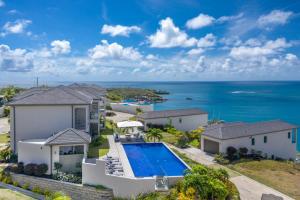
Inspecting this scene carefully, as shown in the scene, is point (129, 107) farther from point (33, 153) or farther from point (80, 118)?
point (33, 153)

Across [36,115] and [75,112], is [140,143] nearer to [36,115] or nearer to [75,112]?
[75,112]

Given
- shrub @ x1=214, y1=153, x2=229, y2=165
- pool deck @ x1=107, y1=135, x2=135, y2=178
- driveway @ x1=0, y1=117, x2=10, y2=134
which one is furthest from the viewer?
driveway @ x1=0, y1=117, x2=10, y2=134

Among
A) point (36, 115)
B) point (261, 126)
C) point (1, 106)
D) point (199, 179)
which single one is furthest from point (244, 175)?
point (1, 106)

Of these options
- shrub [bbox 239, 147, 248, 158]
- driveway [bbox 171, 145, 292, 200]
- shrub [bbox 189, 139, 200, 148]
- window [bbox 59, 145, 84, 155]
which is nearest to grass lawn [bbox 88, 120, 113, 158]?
window [bbox 59, 145, 84, 155]

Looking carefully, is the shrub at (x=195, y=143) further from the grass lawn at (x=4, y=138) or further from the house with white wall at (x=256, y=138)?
the grass lawn at (x=4, y=138)

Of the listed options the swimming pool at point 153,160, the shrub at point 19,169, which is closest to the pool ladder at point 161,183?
the swimming pool at point 153,160

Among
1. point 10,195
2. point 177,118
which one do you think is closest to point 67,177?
point 10,195

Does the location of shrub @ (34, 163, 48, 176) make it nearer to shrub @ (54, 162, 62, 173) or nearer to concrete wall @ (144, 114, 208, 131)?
shrub @ (54, 162, 62, 173)
